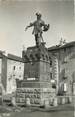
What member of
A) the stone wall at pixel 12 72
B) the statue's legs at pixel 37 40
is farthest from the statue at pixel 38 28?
the stone wall at pixel 12 72

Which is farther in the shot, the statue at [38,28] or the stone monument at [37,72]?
the statue at [38,28]

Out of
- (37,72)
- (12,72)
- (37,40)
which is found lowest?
(37,72)

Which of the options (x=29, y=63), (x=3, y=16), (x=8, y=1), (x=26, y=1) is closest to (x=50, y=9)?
(x=26, y=1)

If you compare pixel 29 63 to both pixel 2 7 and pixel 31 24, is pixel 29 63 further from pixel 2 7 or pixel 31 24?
pixel 2 7

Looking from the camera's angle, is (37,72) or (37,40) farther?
(37,40)

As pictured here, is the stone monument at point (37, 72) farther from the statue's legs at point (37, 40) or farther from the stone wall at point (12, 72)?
the stone wall at point (12, 72)

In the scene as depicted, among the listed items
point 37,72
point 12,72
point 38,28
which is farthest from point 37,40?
point 12,72

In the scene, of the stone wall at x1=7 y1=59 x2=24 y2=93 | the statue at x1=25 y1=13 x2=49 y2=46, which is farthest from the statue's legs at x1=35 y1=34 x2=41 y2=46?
the stone wall at x1=7 y1=59 x2=24 y2=93

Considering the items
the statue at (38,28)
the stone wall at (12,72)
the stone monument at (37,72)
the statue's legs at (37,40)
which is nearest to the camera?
the stone monument at (37,72)

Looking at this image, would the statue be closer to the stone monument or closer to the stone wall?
the stone monument

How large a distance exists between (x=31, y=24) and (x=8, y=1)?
1.56m

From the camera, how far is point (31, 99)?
7805 mm

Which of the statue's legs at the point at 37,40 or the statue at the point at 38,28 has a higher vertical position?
the statue at the point at 38,28

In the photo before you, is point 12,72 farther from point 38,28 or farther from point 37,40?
point 38,28
